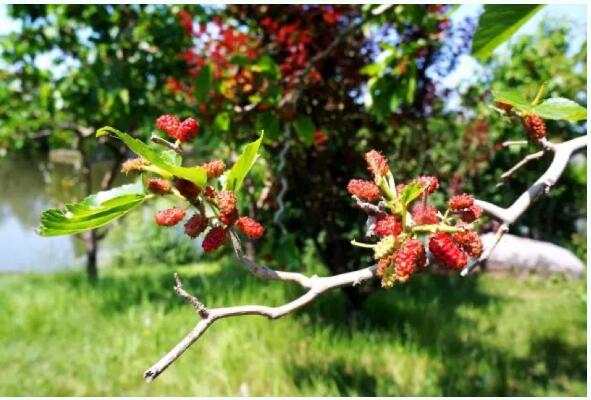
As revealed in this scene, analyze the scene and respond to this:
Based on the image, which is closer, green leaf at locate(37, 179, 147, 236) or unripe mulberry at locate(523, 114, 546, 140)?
green leaf at locate(37, 179, 147, 236)

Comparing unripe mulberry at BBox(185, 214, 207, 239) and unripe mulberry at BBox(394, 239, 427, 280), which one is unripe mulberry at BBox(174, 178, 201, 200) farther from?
unripe mulberry at BBox(394, 239, 427, 280)

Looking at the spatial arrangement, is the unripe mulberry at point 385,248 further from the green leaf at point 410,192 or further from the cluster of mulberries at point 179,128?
the cluster of mulberries at point 179,128

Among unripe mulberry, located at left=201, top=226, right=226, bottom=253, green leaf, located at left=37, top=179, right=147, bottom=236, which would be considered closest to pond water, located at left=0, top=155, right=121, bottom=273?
green leaf, located at left=37, top=179, right=147, bottom=236

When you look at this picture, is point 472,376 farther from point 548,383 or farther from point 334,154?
point 334,154

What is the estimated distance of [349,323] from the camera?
13.4ft

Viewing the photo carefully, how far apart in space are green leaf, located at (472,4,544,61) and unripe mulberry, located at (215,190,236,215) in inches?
20.2

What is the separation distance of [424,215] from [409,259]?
0.23 feet

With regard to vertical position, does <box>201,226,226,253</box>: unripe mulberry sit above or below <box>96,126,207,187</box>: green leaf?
below

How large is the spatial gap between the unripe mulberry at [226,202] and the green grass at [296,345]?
241 centimetres

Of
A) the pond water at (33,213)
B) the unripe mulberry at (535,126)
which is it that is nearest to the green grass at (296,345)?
the pond water at (33,213)

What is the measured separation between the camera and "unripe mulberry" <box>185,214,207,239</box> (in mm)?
782

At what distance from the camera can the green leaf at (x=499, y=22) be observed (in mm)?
906

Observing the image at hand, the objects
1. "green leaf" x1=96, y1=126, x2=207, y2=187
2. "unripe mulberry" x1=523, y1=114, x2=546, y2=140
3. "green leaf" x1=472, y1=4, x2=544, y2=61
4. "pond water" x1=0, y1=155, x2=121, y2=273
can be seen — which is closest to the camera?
"green leaf" x1=96, y1=126, x2=207, y2=187

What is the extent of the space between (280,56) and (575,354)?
107 inches
